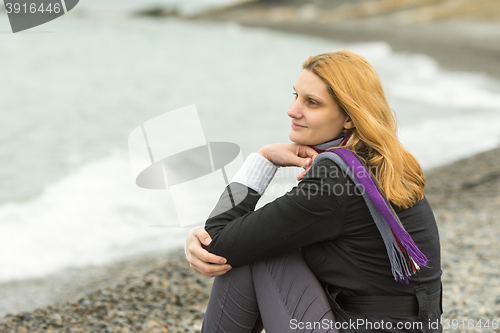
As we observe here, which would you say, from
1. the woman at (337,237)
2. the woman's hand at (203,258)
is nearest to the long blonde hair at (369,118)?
the woman at (337,237)

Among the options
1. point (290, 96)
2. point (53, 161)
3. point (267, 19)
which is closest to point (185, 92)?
point (290, 96)

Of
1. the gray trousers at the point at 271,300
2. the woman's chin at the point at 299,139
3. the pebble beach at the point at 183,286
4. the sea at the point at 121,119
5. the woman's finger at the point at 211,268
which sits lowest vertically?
the sea at the point at 121,119

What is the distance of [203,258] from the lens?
188 centimetres

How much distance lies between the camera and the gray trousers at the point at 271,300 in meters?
1.80

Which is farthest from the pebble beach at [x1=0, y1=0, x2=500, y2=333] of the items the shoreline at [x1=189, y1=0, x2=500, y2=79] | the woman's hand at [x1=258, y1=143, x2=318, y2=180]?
the shoreline at [x1=189, y1=0, x2=500, y2=79]

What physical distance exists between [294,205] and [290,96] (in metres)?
17.7

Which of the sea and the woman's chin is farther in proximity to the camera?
the sea

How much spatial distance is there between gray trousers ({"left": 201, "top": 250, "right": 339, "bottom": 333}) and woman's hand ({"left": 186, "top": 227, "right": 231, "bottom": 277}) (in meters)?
0.09

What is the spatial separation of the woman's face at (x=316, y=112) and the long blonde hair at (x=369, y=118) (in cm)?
3

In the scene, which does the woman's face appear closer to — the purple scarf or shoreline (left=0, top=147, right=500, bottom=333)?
the purple scarf

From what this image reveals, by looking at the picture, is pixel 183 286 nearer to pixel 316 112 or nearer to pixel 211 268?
pixel 211 268

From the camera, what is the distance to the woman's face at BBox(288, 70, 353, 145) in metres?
1.93

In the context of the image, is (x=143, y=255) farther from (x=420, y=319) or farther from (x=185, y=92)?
(x=185, y=92)

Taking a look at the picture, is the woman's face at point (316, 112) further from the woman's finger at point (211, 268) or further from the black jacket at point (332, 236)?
the woman's finger at point (211, 268)
